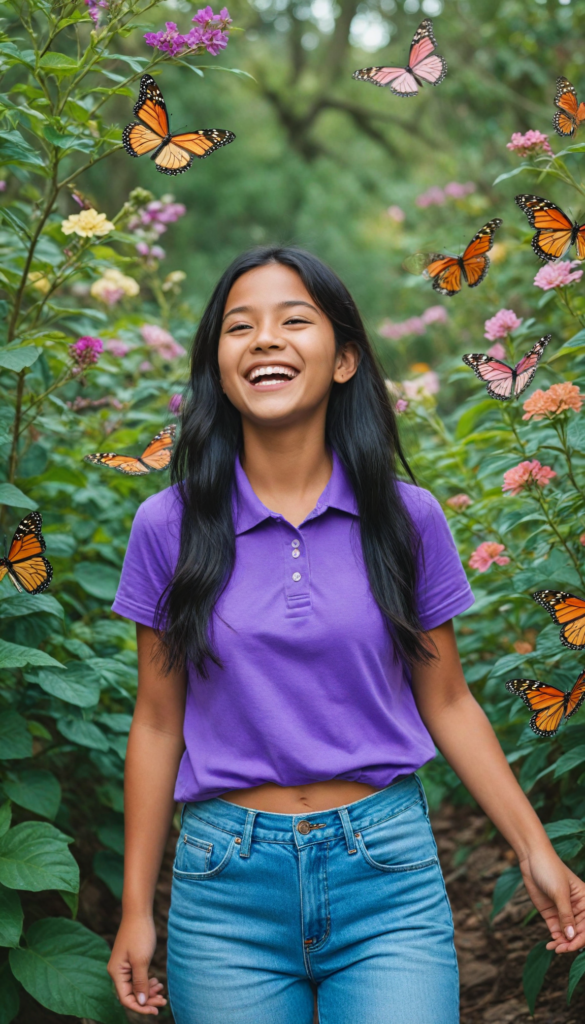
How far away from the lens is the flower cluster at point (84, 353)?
2.04 meters

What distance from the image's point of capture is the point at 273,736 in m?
1.50

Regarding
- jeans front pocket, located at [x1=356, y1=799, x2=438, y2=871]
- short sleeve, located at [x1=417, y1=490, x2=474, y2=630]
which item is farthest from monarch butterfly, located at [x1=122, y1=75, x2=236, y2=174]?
jeans front pocket, located at [x1=356, y1=799, x2=438, y2=871]

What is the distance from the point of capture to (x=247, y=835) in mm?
1479

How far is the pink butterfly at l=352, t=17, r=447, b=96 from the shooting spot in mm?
1870

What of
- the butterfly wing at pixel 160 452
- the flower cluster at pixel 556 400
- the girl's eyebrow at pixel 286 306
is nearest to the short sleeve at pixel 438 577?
the flower cluster at pixel 556 400

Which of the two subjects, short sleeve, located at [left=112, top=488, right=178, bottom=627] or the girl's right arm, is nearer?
the girl's right arm

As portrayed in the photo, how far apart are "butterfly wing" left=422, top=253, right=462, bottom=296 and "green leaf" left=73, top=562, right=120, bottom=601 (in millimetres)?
971

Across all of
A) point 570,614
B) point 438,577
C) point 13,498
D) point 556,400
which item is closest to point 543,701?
point 570,614

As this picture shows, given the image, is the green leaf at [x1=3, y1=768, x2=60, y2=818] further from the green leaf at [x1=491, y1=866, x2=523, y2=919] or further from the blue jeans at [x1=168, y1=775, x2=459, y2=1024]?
the green leaf at [x1=491, y1=866, x2=523, y2=919]

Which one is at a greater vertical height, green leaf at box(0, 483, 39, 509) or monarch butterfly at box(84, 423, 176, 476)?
monarch butterfly at box(84, 423, 176, 476)

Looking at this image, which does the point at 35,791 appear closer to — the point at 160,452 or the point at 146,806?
the point at 146,806

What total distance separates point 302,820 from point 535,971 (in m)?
0.72

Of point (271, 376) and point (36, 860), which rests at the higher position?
point (271, 376)

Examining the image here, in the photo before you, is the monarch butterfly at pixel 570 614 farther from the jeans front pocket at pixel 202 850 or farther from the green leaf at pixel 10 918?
the green leaf at pixel 10 918
